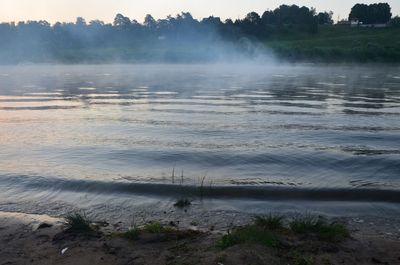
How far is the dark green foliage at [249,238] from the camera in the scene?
5977 mm

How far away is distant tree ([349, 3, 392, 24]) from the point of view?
495 feet

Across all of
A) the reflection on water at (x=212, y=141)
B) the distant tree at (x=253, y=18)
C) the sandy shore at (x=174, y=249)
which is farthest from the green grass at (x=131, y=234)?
the distant tree at (x=253, y=18)

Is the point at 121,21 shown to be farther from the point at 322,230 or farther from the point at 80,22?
the point at 322,230

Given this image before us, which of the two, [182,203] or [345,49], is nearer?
[182,203]

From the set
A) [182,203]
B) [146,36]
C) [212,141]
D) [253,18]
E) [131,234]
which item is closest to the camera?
[131,234]

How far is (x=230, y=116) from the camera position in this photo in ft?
60.8

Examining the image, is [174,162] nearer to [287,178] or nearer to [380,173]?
[287,178]

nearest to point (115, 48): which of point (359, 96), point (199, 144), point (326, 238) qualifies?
point (359, 96)

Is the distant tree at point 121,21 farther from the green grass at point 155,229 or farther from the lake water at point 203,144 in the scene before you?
the green grass at point 155,229

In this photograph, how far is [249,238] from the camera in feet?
19.9

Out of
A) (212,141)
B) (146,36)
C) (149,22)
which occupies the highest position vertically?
(149,22)

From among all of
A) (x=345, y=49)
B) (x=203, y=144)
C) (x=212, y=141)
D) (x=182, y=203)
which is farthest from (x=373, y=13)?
(x=182, y=203)

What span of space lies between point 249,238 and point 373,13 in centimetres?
16046

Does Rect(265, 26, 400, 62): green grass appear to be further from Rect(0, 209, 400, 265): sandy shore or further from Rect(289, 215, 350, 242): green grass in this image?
Rect(0, 209, 400, 265): sandy shore
